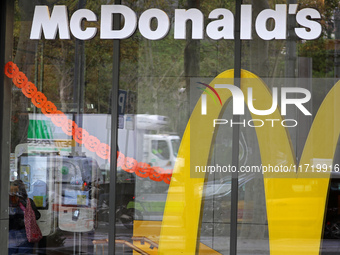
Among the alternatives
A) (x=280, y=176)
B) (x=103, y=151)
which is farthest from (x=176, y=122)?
(x=280, y=176)

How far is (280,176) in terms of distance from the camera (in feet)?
27.3

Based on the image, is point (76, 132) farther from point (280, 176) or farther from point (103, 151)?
point (280, 176)

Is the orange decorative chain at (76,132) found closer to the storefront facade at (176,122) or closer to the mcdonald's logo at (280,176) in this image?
the storefront facade at (176,122)

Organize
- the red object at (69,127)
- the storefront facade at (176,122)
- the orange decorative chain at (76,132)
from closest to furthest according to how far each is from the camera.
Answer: the storefront facade at (176,122) < the orange decorative chain at (76,132) < the red object at (69,127)

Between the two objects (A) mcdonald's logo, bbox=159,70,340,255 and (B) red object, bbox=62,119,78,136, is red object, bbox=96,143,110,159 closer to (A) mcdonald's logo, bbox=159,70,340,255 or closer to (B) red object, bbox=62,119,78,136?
(B) red object, bbox=62,119,78,136

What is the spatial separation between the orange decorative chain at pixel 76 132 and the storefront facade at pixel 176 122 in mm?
16

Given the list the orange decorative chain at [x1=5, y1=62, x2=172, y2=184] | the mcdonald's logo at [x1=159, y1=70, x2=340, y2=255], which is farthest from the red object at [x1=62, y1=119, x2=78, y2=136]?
the mcdonald's logo at [x1=159, y1=70, x2=340, y2=255]

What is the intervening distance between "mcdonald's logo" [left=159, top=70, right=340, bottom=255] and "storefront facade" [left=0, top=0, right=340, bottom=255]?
1cm

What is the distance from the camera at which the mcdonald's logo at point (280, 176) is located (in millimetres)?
8312

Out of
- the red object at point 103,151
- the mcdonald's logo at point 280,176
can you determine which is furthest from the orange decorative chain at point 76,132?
→ the mcdonald's logo at point 280,176

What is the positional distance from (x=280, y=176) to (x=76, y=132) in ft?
9.19

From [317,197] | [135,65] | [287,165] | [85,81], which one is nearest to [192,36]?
[135,65]

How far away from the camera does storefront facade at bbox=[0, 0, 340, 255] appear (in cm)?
831

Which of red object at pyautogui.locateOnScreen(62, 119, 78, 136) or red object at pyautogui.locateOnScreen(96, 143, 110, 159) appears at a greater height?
red object at pyautogui.locateOnScreen(62, 119, 78, 136)
